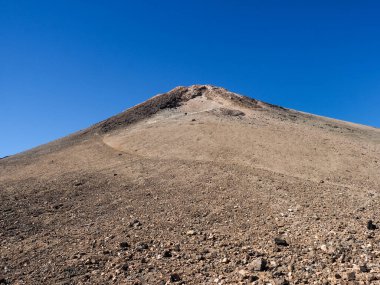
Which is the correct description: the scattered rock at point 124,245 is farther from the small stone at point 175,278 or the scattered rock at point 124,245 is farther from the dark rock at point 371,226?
the dark rock at point 371,226

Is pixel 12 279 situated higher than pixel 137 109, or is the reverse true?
pixel 137 109

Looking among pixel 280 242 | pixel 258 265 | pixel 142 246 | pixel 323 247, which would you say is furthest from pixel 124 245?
pixel 323 247

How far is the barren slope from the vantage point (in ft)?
23.0

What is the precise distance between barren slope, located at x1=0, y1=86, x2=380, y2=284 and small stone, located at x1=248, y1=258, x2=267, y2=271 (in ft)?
0.09

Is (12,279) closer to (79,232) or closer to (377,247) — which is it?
(79,232)

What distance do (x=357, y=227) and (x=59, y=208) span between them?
7761 mm

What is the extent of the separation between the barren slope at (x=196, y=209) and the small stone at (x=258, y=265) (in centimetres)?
3

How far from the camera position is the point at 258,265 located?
6863 mm

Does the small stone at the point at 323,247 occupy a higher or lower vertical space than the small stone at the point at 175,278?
lower

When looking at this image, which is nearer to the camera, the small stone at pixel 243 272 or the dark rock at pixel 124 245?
the small stone at pixel 243 272

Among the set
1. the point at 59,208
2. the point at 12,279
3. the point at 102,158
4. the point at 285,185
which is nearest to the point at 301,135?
the point at 285,185

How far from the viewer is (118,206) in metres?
11.0

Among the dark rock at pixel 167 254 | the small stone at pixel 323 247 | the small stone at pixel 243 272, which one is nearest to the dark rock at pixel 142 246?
the dark rock at pixel 167 254

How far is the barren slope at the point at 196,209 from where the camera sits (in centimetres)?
701
